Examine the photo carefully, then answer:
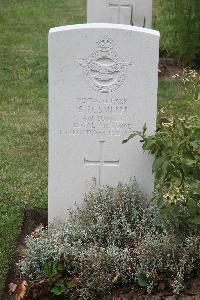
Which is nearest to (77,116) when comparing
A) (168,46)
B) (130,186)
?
(130,186)

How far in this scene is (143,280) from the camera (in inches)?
170

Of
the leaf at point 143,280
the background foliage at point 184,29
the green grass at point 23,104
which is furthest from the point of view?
the background foliage at point 184,29

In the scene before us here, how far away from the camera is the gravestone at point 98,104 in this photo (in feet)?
15.0

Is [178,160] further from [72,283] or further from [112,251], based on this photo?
[72,283]

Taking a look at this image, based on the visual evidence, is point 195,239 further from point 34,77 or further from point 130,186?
point 34,77

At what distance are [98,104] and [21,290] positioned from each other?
125 cm

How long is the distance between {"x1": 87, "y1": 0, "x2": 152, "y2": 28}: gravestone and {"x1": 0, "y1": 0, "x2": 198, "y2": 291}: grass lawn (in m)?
0.82

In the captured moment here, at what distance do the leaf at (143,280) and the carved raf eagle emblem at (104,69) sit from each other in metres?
1.18

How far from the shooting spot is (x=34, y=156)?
670 cm

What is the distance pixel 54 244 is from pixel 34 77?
490cm

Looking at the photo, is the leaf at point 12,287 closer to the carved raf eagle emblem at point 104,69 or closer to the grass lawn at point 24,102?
the grass lawn at point 24,102

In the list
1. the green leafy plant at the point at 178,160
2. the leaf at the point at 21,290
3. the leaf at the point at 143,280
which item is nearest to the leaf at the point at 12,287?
the leaf at the point at 21,290

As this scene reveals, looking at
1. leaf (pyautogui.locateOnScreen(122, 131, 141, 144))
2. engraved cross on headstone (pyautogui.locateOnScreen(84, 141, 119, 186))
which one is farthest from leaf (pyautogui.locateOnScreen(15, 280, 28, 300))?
leaf (pyautogui.locateOnScreen(122, 131, 141, 144))

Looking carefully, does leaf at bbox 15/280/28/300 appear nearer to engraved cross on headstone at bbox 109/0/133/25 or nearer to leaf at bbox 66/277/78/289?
leaf at bbox 66/277/78/289
